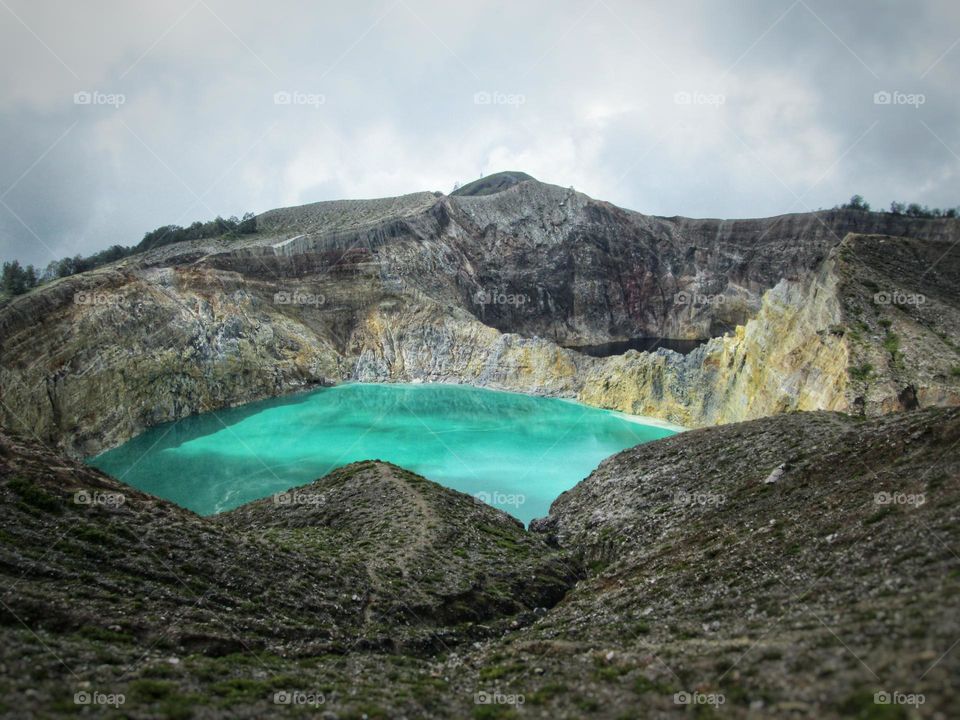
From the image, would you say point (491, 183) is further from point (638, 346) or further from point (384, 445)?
point (384, 445)

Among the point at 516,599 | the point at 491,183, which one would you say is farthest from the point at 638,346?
the point at 516,599

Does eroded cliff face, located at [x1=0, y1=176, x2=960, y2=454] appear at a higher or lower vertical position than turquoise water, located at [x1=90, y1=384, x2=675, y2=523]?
higher

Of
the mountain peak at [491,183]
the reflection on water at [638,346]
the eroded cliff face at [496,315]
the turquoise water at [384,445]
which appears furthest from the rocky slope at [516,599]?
the mountain peak at [491,183]

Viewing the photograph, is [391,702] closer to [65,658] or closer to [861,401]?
[65,658]

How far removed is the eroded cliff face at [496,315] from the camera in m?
36.5

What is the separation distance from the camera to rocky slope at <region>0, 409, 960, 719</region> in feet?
25.8

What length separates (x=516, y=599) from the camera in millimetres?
17062

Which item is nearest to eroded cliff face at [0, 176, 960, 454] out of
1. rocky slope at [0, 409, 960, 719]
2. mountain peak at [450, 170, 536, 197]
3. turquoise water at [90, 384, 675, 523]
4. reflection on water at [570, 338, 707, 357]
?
reflection on water at [570, 338, 707, 357]

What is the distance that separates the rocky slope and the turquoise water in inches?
480

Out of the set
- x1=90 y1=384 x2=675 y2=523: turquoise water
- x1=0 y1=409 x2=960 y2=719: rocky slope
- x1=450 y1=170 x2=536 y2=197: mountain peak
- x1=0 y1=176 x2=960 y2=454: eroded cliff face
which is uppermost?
x1=450 y1=170 x2=536 y2=197: mountain peak

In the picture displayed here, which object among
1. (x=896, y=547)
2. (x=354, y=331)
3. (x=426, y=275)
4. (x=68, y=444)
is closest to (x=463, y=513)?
(x=896, y=547)

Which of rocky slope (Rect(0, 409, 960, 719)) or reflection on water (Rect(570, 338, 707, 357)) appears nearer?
rocky slope (Rect(0, 409, 960, 719))

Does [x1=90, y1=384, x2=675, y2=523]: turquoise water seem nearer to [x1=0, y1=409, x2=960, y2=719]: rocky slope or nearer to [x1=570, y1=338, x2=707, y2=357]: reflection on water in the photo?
[x1=0, y1=409, x2=960, y2=719]: rocky slope

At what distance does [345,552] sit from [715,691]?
12.9 m
